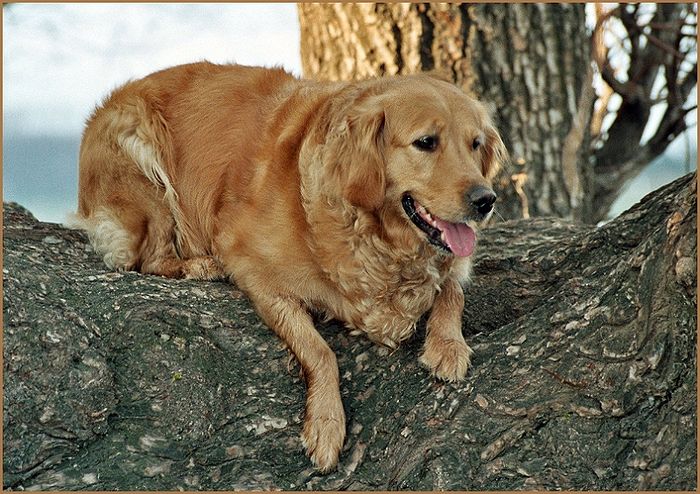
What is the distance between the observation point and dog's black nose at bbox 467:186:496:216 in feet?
10.4

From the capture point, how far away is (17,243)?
12.1 ft

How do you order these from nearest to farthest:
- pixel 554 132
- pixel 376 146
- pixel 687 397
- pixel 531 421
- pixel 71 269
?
pixel 687 397 → pixel 531 421 → pixel 376 146 → pixel 71 269 → pixel 554 132

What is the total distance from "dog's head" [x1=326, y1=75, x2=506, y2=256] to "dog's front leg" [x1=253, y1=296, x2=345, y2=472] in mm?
551

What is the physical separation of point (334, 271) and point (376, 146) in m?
0.57

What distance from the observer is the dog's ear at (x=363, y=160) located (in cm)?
335

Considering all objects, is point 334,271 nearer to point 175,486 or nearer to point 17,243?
point 175,486

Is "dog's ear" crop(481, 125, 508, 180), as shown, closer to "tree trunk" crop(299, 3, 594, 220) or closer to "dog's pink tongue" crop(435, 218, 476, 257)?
"dog's pink tongue" crop(435, 218, 476, 257)

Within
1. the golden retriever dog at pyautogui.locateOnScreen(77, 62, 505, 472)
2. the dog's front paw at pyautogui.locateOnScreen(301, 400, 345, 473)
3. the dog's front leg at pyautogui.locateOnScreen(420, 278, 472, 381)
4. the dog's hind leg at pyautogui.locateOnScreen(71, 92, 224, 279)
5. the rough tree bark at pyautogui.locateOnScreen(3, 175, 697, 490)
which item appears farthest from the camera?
the dog's hind leg at pyautogui.locateOnScreen(71, 92, 224, 279)

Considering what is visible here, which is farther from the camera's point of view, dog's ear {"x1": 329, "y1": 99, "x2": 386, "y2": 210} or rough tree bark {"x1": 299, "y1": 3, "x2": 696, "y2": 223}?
rough tree bark {"x1": 299, "y1": 3, "x2": 696, "y2": 223}

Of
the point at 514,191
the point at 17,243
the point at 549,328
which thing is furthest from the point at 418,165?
the point at 514,191

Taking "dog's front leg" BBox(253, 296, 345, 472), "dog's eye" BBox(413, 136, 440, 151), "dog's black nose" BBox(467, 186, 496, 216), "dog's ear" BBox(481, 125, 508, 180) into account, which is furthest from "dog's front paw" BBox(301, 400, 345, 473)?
"dog's ear" BBox(481, 125, 508, 180)

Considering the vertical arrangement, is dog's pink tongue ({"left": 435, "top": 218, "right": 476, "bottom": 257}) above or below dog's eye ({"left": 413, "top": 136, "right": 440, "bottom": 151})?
below

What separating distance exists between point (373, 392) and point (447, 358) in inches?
13.3

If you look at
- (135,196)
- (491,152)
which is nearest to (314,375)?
(491,152)
